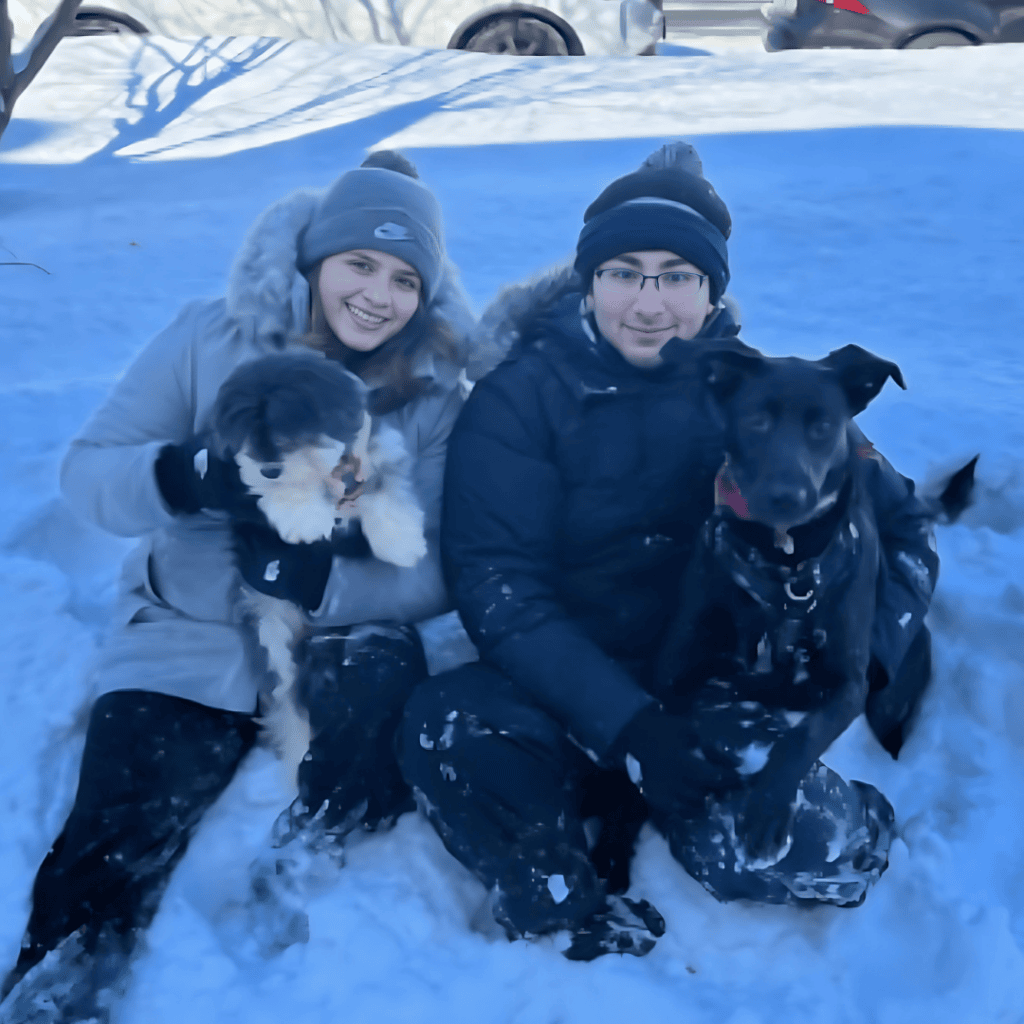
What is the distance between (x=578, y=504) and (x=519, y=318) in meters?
0.49

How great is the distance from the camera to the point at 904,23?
33.8 feet

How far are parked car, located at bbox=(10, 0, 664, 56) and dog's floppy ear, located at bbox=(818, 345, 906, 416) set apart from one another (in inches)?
375

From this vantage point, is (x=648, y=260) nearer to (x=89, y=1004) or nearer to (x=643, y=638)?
(x=643, y=638)

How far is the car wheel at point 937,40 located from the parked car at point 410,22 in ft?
8.84

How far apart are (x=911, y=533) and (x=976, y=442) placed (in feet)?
5.42

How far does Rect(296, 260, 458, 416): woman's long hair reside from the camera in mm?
2375

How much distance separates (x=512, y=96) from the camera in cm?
895

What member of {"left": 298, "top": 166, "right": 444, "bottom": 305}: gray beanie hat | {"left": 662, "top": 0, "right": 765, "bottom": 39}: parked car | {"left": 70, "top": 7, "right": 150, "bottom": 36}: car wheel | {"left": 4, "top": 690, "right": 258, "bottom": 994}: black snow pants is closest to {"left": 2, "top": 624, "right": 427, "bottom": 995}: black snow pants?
{"left": 4, "top": 690, "right": 258, "bottom": 994}: black snow pants

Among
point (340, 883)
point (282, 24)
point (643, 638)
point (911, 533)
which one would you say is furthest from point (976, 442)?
point (282, 24)

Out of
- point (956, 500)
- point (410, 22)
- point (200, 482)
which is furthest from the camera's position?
point (410, 22)

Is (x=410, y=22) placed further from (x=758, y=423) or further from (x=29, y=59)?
(x=758, y=423)

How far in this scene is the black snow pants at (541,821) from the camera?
6.67ft

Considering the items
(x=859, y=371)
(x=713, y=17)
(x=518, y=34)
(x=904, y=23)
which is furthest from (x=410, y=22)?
(x=859, y=371)

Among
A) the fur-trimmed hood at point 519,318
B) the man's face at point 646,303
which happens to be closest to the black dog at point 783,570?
the man's face at point 646,303
